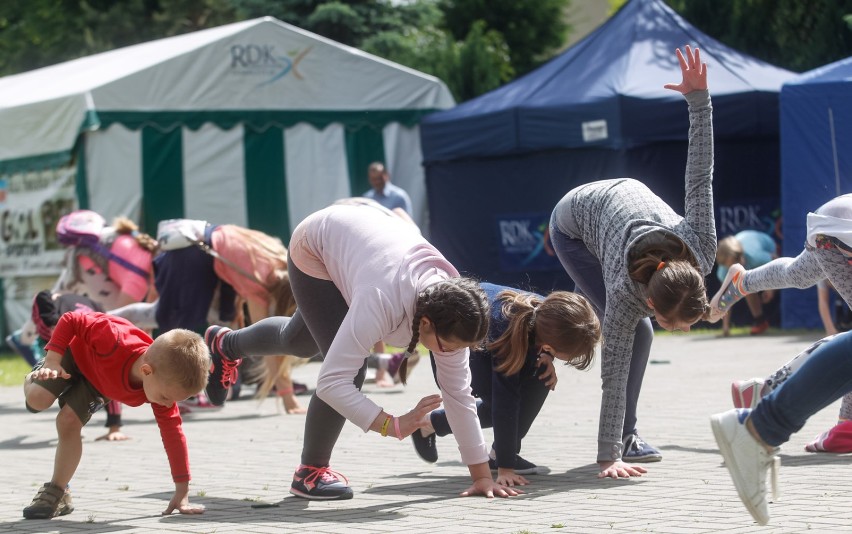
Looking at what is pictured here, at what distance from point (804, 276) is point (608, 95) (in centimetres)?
911

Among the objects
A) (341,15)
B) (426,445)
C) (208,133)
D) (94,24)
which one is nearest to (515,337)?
(426,445)

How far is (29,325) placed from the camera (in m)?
10.3

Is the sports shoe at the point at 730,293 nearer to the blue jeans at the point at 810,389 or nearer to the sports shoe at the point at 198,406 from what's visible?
the blue jeans at the point at 810,389

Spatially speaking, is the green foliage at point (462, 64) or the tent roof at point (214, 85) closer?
the tent roof at point (214, 85)

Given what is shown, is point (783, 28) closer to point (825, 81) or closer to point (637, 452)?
point (825, 81)

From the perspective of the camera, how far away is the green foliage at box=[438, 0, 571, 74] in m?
33.4

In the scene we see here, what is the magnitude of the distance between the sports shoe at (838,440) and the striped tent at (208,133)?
9.85 m

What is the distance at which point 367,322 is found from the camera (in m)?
4.79

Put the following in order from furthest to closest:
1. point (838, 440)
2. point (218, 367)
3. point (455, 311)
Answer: point (218, 367), point (838, 440), point (455, 311)

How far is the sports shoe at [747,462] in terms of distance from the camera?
403 centimetres

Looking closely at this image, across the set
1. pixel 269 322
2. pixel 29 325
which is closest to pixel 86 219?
pixel 29 325

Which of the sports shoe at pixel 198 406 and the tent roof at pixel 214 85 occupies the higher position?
the tent roof at pixel 214 85

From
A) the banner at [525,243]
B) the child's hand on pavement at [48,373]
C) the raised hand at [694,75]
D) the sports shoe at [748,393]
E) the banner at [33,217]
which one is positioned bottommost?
the banner at [525,243]

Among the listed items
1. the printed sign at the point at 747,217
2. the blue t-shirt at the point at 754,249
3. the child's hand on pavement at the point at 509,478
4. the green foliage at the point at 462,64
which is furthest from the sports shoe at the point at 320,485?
the green foliage at the point at 462,64
